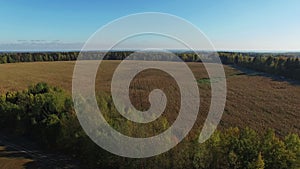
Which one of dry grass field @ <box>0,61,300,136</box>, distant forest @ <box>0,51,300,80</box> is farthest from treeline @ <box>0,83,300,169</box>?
distant forest @ <box>0,51,300,80</box>

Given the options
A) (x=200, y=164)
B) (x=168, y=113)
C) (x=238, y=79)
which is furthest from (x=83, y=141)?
(x=238, y=79)

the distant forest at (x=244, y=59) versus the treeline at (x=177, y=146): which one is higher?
the distant forest at (x=244, y=59)

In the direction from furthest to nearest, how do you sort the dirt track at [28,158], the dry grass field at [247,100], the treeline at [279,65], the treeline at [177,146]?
1. the treeline at [279,65]
2. the dry grass field at [247,100]
3. the dirt track at [28,158]
4. the treeline at [177,146]

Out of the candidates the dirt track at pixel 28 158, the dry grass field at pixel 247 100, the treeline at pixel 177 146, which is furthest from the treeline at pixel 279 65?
the dirt track at pixel 28 158

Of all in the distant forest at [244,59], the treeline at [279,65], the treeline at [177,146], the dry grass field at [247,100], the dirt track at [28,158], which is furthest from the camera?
the distant forest at [244,59]

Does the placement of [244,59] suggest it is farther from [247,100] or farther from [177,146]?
[177,146]

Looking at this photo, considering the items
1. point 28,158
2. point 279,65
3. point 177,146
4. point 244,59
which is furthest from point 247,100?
point 244,59

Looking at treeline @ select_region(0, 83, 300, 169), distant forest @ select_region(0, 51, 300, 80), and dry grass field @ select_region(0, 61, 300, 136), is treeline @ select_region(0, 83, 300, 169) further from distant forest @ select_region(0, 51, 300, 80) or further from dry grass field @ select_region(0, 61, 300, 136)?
distant forest @ select_region(0, 51, 300, 80)

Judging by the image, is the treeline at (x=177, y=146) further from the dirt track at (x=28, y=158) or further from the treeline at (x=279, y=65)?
the treeline at (x=279, y=65)

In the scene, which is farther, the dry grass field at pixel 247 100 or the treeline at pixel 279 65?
the treeline at pixel 279 65
